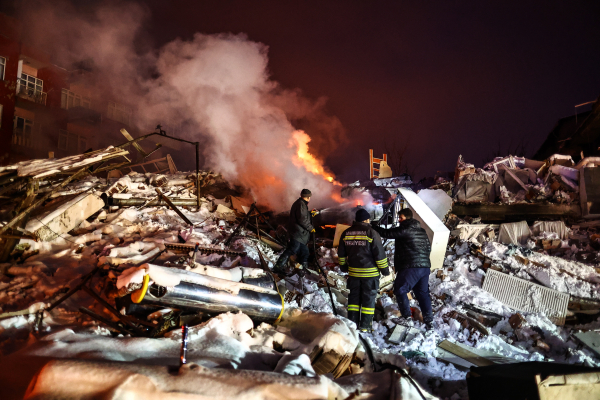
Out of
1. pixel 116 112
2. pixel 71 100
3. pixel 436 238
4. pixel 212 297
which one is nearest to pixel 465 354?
pixel 436 238

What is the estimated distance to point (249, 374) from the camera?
1.89 meters

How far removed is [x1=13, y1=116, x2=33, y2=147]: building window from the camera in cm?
2006

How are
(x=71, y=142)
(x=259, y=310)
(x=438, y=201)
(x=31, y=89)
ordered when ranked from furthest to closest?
1. (x=71, y=142)
2. (x=31, y=89)
3. (x=438, y=201)
4. (x=259, y=310)

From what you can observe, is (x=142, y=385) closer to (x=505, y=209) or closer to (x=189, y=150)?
(x=505, y=209)

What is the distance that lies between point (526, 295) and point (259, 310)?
471cm

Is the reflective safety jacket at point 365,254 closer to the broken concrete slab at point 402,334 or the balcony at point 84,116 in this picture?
the broken concrete slab at point 402,334

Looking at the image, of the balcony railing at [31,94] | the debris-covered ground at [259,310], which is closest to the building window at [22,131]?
the balcony railing at [31,94]

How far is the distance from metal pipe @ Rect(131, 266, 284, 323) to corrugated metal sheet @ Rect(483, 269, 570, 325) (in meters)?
4.19

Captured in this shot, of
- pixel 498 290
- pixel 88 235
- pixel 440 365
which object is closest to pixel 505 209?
pixel 498 290

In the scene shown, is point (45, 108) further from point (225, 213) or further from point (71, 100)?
point (225, 213)

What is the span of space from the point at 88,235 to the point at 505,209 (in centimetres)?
1026

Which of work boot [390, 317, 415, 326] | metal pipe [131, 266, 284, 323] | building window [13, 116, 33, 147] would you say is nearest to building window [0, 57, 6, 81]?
building window [13, 116, 33, 147]

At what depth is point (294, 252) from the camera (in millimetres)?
6238

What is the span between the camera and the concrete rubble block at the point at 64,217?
6.11 metres
